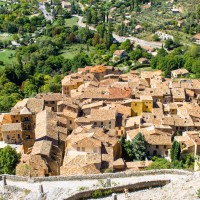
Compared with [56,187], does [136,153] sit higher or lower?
lower

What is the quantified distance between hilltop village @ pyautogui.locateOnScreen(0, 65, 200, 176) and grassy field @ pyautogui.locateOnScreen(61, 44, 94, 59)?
36.0 metres

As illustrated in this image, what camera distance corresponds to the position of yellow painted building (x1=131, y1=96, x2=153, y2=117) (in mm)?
41656

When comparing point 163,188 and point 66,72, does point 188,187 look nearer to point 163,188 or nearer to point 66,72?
point 163,188

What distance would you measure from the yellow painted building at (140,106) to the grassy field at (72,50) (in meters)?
45.2

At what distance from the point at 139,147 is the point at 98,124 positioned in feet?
20.7

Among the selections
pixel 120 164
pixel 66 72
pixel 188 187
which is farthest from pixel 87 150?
pixel 66 72

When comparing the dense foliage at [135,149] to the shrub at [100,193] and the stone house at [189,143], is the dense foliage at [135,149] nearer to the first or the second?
the stone house at [189,143]

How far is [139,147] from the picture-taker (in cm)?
3416

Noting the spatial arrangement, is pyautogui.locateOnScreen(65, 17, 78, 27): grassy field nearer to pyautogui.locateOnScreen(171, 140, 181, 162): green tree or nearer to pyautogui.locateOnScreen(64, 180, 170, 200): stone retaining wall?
pyautogui.locateOnScreen(171, 140, 181, 162): green tree

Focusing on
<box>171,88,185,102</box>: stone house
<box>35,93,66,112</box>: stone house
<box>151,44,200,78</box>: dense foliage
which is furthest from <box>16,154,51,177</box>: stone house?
<box>151,44,200,78</box>: dense foliage

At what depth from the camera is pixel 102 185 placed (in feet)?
68.7

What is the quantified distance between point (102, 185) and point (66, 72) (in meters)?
52.2

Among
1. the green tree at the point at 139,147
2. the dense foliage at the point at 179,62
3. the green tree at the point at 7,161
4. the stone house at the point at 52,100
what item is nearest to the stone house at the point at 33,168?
the green tree at the point at 7,161

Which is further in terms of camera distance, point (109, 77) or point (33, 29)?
point (33, 29)
